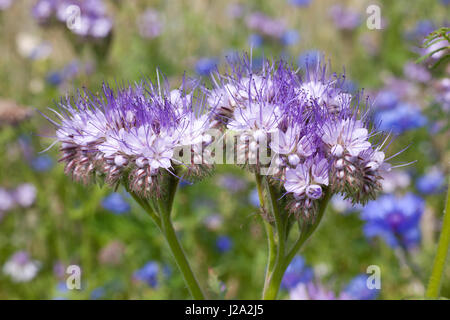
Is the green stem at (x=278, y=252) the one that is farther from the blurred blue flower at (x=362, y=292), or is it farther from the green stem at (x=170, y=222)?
the blurred blue flower at (x=362, y=292)

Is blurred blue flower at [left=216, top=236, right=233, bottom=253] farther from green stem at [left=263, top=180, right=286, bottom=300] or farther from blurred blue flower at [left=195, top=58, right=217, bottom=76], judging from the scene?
green stem at [left=263, top=180, right=286, bottom=300]

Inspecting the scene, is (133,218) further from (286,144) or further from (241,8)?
(241,8)

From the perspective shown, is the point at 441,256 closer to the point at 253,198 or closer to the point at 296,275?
the point at 296,275

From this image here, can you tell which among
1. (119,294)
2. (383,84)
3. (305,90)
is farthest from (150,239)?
(383,84)

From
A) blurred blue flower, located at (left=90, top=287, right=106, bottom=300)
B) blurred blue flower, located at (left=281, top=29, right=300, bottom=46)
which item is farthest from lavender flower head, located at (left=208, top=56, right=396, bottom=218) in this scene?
blurred blue flower, located at (left=281, top=29, right=300, bottom=46)

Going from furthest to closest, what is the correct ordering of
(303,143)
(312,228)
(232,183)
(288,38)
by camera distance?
(288,38), (232,183), (312,228), (303,143)

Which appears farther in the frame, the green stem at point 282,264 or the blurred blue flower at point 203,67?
the blurred blue flower at point 203,67

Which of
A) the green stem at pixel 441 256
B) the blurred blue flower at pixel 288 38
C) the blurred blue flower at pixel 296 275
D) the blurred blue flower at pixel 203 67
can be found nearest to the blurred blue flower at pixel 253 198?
the blurred blue flower at pixel 296 275

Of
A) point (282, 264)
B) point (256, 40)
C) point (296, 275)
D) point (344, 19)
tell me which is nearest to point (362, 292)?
point (296, 275)
